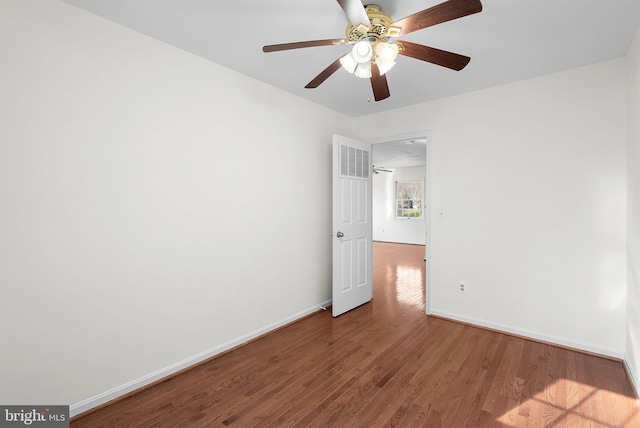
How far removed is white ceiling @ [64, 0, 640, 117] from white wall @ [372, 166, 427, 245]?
6832mm

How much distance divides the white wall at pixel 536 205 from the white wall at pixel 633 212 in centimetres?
14

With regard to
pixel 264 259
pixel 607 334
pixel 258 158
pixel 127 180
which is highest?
pixel 258 158

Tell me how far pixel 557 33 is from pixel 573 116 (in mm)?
935

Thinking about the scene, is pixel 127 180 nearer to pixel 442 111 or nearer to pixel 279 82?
pixel 279 82

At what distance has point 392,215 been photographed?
1009cm

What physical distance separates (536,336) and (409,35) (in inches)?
119

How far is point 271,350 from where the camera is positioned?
2.73 meters

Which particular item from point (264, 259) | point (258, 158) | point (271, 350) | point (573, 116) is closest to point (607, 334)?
point (573, 116)

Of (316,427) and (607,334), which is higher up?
(607,334)

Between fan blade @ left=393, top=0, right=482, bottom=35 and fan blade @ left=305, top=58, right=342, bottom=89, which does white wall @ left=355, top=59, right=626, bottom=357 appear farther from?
fan blade @ left=393, top=0, right=482, bottom=35

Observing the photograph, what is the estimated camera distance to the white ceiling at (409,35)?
6.08 feet

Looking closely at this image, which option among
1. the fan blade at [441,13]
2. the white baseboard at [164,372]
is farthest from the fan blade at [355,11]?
the white baseboard at [164,372]

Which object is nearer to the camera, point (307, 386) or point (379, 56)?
point (379, 56)

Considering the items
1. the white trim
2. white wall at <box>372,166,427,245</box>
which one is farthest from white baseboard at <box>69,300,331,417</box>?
white wall at <box>372,166,427,245</box>
